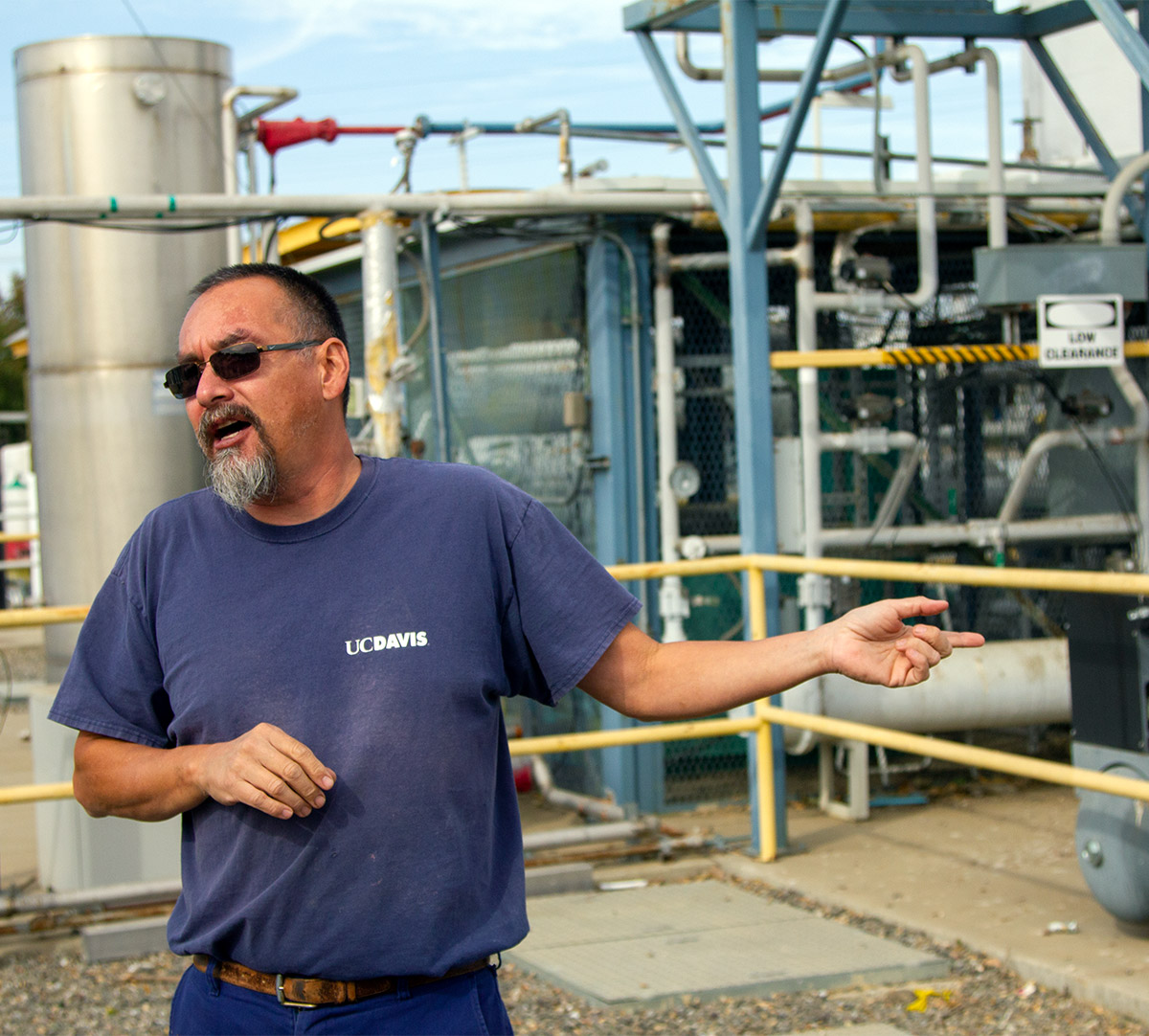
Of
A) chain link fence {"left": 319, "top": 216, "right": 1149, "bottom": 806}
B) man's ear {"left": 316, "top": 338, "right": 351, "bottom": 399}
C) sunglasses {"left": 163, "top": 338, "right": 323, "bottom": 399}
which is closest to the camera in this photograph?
sunglasses {"left": 163, "top": 338, "right": 323, "bottom": 399}

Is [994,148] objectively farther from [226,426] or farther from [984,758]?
[226,426]

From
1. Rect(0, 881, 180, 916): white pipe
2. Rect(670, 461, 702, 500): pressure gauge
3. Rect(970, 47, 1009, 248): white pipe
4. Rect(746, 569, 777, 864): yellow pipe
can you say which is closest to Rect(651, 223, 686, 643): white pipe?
Rect(670, 461, 702, 500): pressure gauge

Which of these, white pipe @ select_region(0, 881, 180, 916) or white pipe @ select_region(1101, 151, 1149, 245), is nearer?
white pipe @ select_region(0, 881, 180, 916)

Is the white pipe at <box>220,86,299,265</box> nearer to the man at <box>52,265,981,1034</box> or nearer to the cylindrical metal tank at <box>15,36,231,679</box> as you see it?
the cylindrical metal tank at <box>15,36,231,679</box>

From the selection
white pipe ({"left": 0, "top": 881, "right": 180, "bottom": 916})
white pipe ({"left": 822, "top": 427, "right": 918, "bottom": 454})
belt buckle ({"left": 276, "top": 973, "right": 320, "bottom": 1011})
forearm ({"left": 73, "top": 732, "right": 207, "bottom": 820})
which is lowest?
white pipe ({"left": 0, "top": 881, "right": 180, "bottom": 916})

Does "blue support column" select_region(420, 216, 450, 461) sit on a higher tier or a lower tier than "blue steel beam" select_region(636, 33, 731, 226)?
lower

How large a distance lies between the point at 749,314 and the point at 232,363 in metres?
4.07

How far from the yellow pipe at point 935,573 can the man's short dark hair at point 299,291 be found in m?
2.66

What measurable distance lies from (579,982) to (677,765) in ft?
8.77

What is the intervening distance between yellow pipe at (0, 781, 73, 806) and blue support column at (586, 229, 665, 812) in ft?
9.20

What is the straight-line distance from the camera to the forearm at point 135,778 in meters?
2.19

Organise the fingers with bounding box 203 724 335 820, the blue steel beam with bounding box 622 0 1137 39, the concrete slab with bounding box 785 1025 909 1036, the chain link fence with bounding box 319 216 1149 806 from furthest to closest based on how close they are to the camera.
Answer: the chain link fence with bounding box 319 216 1149 806 → the blue steel beam with bounding box 622 0 1137 39 → the concrete slab with bounding box 785 1025 909 1036 → the fingers with bounding box 203 724 335 820

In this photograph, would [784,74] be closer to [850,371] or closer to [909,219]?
[909,219]

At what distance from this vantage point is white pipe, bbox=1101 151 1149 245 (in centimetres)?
647
